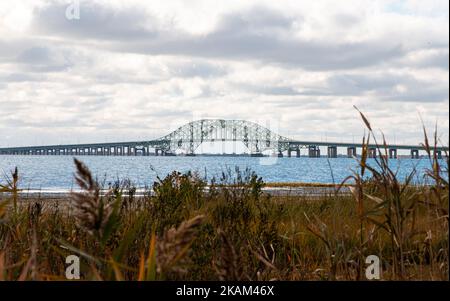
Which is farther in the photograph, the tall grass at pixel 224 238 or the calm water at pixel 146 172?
the calm water at pixel 146 172

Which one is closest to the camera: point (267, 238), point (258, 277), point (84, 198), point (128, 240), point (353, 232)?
point (84, 198)

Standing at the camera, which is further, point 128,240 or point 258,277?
point 258,277

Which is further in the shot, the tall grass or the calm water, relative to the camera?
the calm water

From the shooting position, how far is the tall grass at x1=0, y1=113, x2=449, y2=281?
8.30 ft

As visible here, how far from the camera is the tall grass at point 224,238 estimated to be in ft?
8.30

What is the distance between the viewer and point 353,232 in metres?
7.22

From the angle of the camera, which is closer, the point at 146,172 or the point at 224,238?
the point at 224,238

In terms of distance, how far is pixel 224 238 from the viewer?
242 centimetres
